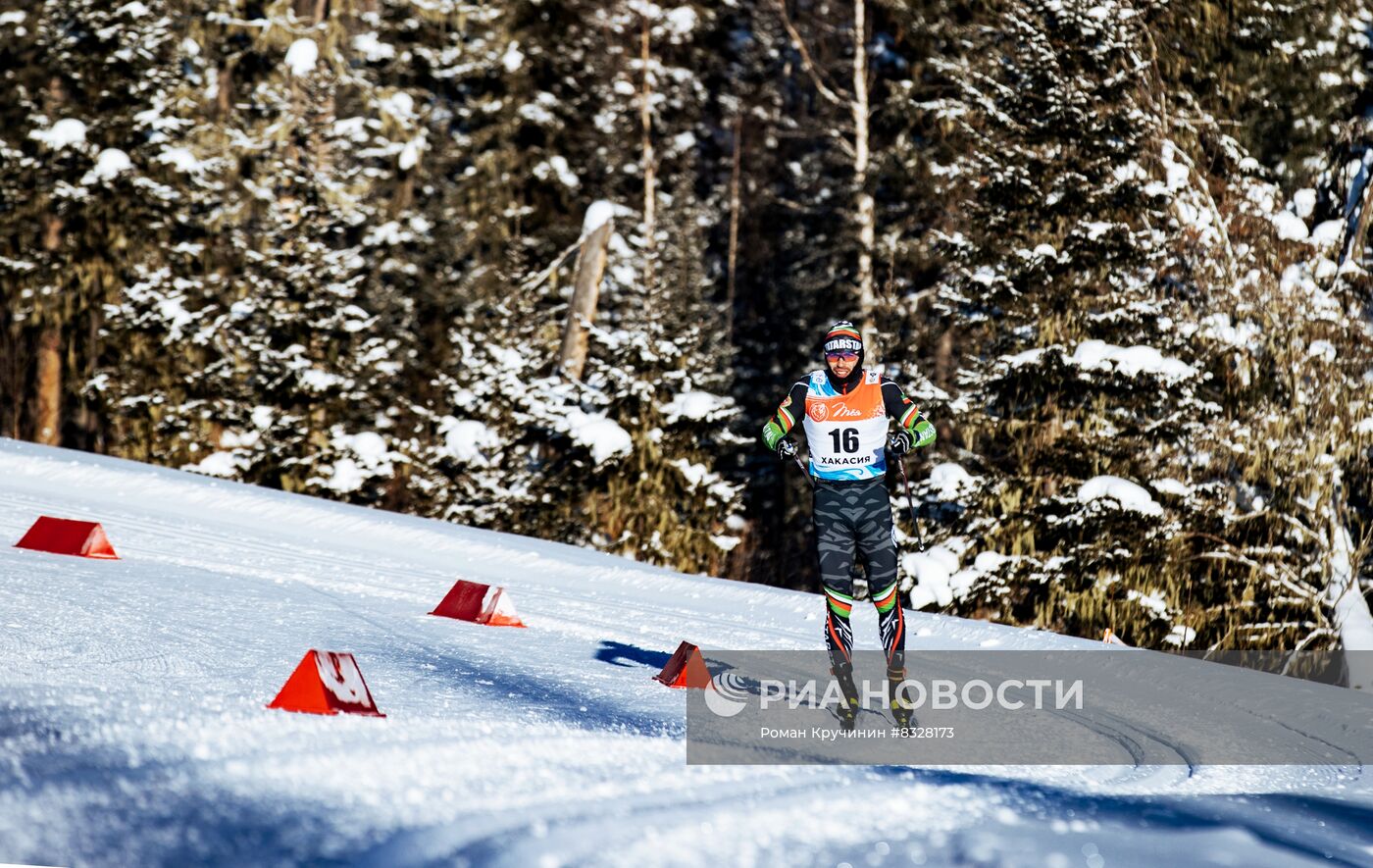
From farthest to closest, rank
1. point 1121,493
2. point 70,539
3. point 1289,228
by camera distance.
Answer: point 1289,228
point 1121,493
point 70,539

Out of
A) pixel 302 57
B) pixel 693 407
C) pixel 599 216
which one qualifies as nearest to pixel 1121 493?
pixel 693 407

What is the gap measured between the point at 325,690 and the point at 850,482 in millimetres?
2510

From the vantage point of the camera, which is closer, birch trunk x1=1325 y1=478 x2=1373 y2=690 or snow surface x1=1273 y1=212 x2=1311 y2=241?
birch trunk x1=1325 y1=478 x2=1373 y2=690

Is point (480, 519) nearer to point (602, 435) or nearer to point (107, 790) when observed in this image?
point (602, 435)

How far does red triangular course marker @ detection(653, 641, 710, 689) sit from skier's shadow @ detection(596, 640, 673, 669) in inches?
21.3

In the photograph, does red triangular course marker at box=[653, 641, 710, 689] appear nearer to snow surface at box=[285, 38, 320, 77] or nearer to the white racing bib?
Answer: the white racing bib

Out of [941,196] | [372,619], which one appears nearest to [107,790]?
[372,619]

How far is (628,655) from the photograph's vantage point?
7527mm

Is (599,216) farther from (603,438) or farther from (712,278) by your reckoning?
(712,278)

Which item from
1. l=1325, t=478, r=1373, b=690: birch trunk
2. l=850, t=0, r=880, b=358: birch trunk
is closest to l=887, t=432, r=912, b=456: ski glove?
l=1325, t=478, r=1373, b=690: birch trunk

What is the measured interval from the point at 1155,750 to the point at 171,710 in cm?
425

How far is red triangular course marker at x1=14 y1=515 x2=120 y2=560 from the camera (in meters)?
8.61

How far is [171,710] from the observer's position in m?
4.54

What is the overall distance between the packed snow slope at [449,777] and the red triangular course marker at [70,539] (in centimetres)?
47
